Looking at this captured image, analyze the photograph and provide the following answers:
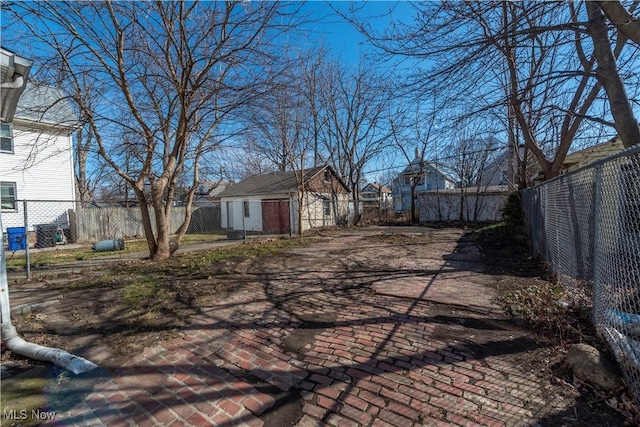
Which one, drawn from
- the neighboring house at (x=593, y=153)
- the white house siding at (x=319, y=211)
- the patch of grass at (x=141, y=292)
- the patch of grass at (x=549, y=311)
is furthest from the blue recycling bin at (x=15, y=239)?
the neighboring house at (x=593, y=153)

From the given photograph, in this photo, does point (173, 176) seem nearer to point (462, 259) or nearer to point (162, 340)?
point (162, 340)

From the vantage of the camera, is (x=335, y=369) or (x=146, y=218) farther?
(x=146, y=218)

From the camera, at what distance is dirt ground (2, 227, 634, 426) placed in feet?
7.20

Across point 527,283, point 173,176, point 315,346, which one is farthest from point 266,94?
point 527,283

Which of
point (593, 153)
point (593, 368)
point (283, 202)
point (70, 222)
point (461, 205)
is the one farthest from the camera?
point (461, 205)

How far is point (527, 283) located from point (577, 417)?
3399 millimetres

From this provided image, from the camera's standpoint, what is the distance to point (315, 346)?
2961 millimetres

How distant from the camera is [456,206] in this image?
22891 mm

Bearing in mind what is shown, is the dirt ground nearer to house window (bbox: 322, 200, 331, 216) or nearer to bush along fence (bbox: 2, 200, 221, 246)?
bush along fence (bbox: 2, 200, 221, 246)

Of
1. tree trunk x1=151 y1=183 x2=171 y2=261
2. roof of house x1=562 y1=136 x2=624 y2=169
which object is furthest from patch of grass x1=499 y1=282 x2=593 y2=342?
roof of house x1=562 y1=136 x2=624 y2=169

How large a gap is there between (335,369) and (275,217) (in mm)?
17062

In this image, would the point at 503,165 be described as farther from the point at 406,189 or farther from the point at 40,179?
the point at 40,179

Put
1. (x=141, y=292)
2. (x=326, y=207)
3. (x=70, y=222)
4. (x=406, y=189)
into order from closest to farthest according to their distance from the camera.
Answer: (x=141, y=292) < (x=70, y=222) < (x=326, y=207) < (x=406, y=189)

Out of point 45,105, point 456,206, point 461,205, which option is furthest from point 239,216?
point 456,206
